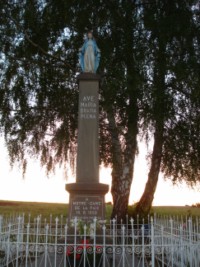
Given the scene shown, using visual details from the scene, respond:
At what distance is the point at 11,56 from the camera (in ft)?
44.7

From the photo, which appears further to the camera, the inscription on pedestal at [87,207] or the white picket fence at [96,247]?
the inscription on pedestal at [87,207]

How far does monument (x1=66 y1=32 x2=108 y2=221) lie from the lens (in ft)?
31.7

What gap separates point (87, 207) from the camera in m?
9.69

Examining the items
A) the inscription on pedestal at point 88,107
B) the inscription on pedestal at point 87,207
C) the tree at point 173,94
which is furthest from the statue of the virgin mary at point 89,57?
the inscription on pedestal at point 87,207

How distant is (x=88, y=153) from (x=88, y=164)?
30 cm

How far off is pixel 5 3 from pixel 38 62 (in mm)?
2641

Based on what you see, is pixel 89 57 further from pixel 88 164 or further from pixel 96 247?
pixel 96 247

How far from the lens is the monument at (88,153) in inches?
380

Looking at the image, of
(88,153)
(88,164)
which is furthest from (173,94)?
(88,164)

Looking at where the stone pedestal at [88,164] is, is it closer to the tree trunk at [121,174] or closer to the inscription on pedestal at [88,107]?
the inscription on pedestal at [88,107]

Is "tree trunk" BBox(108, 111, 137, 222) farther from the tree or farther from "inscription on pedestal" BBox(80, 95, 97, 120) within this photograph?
"inscription on pedestal" BBox(80, 95, 97, 120)

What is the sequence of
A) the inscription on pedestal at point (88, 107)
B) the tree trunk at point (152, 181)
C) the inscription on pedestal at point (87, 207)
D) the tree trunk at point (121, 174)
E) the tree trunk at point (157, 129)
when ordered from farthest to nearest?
the tree trunk at point (152, 181) < the tree trunk at point (121, 174) < the tree trunk at point (157, 129) < the inscription on pedestal at point (88, 107) < the inscription on pedestal at point (87, 207)

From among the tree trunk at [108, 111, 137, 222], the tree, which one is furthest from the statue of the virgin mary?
the tree trunk at [108, 111, 137, 222]

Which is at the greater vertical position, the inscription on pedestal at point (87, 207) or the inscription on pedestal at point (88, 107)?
the inscription on pedestal at point (88, 107)
